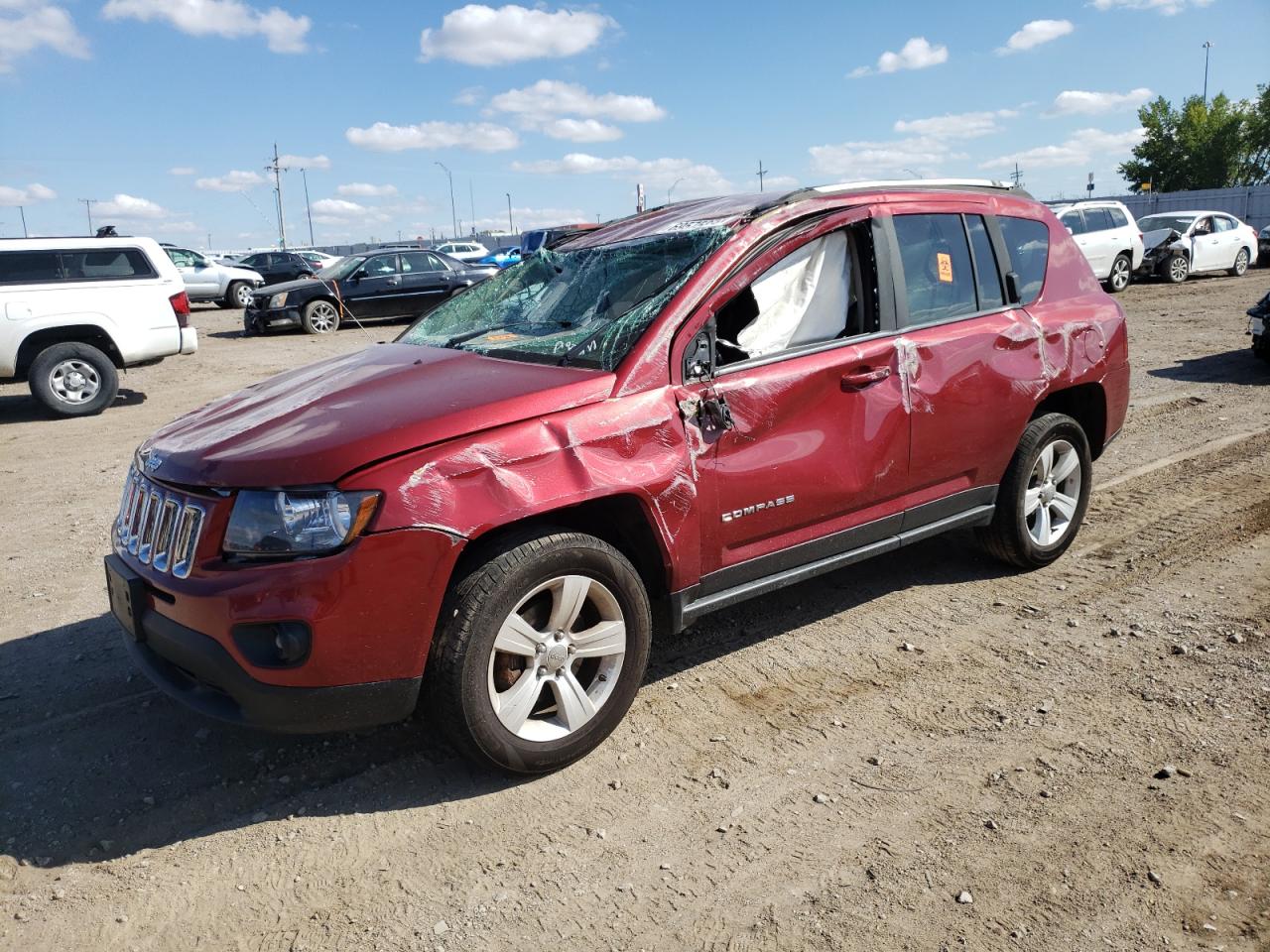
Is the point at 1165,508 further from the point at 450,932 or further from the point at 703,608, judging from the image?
the point at 450,932

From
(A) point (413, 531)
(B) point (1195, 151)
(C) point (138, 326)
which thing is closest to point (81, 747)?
(A) point (413, 531)

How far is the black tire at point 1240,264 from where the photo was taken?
899 inches

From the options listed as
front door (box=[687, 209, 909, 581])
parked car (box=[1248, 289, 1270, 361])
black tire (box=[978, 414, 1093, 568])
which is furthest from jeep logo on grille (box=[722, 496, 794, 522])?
parked car (box=[1248, 289, 1270, 361])

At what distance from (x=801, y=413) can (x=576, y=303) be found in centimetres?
101

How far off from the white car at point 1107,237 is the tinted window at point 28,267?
55.0 feet

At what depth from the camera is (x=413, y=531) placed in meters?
2.86

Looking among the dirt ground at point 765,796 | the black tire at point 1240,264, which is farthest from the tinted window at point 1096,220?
the dirt ground at point 765,796

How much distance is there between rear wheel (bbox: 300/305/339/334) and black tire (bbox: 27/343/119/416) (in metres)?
7.07

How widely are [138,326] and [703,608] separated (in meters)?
9.88

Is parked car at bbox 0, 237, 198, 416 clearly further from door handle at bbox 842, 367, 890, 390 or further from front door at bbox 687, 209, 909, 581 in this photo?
door handle at bbox 842, 367, 890, 390

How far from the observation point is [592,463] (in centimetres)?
316

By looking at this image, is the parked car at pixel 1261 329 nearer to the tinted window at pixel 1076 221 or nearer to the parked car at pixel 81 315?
the tinted window at pixel 1076 221

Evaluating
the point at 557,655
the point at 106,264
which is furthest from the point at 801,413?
the point at 106,264

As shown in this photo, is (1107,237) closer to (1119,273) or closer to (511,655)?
(1119,273)
